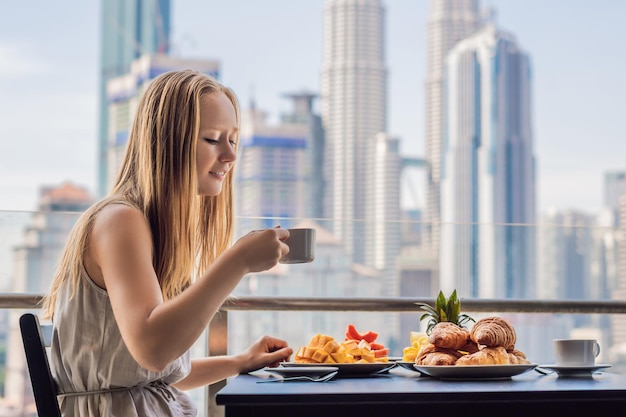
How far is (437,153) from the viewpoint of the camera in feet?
145

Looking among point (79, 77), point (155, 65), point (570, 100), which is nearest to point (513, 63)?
point (570, 100)

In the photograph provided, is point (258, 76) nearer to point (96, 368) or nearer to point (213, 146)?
point (213, 146)

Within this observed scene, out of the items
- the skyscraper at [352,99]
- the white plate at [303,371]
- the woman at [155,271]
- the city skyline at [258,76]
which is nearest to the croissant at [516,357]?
the white plate at [303,371]

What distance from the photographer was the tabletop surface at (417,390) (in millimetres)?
1109

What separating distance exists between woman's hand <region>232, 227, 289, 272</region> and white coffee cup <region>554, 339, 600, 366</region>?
523mm

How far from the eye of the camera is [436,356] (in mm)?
1363

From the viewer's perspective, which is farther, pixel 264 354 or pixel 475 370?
pixel 264 354

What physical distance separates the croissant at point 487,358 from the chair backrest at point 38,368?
24.8 inches

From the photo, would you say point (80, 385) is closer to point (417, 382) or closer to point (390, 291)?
point (417, 382)

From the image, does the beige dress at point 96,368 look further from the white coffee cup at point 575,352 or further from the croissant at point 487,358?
the white coffee cup at point 575,352

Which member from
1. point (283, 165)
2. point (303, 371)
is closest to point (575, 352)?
point (303, 371)

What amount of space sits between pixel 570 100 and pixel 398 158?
9004mm

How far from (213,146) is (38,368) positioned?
1.56ft

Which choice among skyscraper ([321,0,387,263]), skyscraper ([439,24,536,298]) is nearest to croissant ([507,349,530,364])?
skyscraper ([439,24,536,298])
